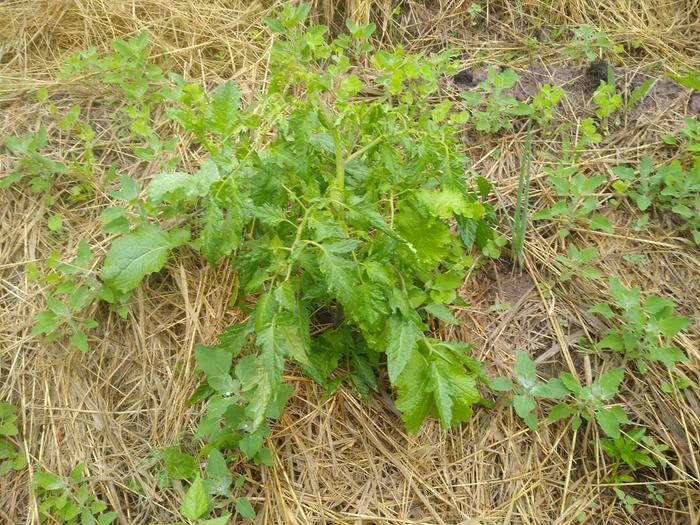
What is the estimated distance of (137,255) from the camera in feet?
5.33

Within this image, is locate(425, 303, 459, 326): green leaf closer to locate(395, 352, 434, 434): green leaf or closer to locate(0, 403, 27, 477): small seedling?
locate(395, 352, 434, 434): green leaf

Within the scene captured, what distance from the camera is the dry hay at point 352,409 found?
61.9 inches

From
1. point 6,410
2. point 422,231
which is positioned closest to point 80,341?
point 6,410

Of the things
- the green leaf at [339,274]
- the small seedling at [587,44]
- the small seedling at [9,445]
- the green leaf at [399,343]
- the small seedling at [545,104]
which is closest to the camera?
the green leaf at [339,274]

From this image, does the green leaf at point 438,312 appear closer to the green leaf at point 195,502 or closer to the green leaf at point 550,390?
the green leaf at point 550,390

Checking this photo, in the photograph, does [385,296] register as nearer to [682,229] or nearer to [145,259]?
[145,259]

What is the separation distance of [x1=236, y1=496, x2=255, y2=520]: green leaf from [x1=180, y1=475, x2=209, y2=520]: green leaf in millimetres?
165

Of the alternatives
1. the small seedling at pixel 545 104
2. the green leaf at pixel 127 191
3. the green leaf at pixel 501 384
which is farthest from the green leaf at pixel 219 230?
the small seedling at pixel 545 104

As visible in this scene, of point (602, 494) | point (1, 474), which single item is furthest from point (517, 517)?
point (1, 474)

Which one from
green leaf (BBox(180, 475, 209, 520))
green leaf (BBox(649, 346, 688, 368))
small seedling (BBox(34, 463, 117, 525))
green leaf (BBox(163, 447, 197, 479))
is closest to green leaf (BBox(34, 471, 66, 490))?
small seedling (BBox(34, 463, 117, 525))

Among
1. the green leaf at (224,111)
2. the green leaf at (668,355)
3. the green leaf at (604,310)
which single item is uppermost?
the green leaf at (224,111)

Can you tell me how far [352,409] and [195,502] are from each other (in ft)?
1.77

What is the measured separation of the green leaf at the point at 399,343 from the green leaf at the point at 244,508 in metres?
0.53

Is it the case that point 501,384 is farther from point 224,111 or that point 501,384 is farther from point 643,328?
point 224,111
